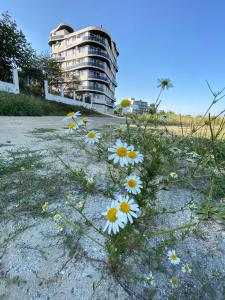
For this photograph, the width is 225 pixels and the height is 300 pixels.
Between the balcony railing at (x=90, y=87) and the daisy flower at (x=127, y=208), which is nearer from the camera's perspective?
the daisy flower at (x=127, y=208)

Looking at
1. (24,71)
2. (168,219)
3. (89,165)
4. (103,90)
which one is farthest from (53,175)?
(103,90)

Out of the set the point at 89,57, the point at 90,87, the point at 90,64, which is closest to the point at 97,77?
the point at 90,87

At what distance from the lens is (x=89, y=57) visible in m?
36.1

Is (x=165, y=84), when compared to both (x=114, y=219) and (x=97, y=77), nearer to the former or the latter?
(x=114, y=219)

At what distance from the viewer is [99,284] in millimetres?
765

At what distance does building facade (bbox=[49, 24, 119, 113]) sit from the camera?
117ft

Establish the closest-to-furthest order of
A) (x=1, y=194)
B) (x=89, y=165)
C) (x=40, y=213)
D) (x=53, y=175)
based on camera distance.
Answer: (x=40, y=213), (x=1, y=194), (x=53, y=175), (x=89, y=165)

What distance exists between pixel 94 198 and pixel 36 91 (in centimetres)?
1716

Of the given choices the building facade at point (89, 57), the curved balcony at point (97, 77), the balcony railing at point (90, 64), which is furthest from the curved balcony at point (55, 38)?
the curved balcony at point (97, 77)

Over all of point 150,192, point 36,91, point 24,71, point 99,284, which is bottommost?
point 99,284

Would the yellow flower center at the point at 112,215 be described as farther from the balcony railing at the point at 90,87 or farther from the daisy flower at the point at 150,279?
the balcony railing at the point at 90,87

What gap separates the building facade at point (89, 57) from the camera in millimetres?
35531

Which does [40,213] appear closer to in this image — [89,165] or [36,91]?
[89,165]

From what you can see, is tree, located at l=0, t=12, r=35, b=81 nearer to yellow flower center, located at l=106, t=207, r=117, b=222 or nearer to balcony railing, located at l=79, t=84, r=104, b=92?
yellow flower center, located at l=106, t=207, r=117, b=222
